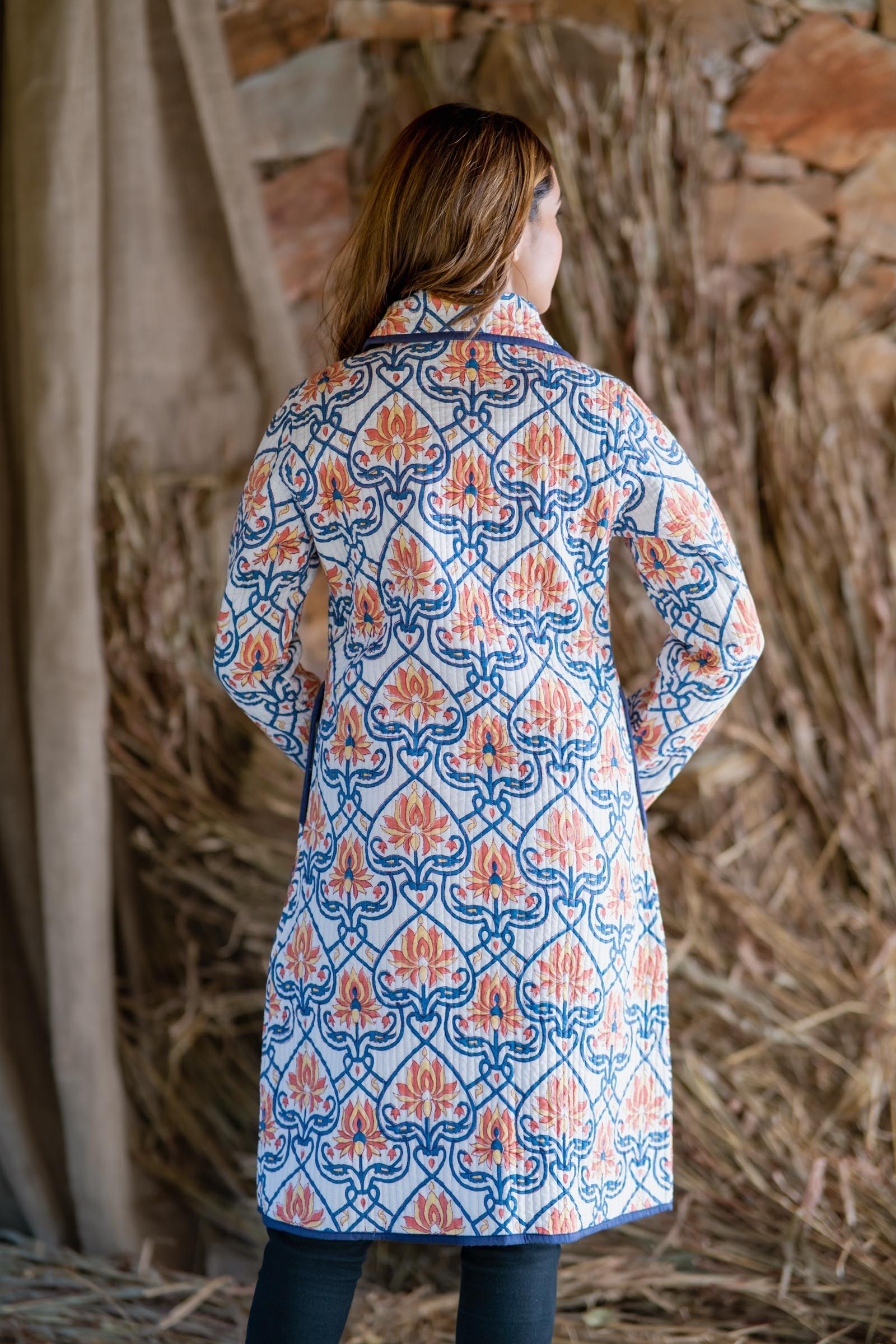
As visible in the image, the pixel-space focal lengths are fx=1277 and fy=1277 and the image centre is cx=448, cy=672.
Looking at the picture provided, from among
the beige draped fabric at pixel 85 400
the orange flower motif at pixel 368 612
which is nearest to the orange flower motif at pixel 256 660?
the orange flower motif at pixel 368 612

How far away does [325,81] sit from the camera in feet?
6.28

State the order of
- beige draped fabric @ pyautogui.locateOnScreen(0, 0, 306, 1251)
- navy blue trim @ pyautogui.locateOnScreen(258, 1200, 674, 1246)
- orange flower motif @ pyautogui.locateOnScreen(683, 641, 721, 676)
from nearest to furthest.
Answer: navy blue trim @ pyautogui.locateOnScreen(258, 1200, 674, 1246), orange flower motif @ pyautogui.locateOnScreen(683, 641, 721, 676), beige draped fabric @ pyautogui.locateOnScreen(0, 0, 306, 1251)

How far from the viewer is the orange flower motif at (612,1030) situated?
3.19 feet

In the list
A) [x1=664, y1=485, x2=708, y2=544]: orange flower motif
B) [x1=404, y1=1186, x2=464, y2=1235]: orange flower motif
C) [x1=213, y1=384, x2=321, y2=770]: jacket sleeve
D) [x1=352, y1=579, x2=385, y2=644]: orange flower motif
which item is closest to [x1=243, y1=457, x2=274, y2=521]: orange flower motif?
[x1=213, y1=384, x2=321, y2=770]: jacket sleeve

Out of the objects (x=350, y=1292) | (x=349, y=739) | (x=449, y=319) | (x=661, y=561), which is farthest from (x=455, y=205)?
(x=350, y=1292)

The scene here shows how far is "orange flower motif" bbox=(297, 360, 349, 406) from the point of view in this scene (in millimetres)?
1002

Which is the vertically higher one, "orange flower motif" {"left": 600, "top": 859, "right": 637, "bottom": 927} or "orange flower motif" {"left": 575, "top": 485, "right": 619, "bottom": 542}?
"orange flower motif" {"left": 575, "top": 485, "right": 619, "bottom": 542}

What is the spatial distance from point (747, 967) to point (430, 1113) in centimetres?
88

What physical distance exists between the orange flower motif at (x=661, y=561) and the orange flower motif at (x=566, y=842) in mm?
208

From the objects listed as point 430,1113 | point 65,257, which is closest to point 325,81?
point 65,257

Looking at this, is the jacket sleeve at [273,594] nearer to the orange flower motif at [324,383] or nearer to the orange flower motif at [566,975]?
the orange flower motif at [324,383]

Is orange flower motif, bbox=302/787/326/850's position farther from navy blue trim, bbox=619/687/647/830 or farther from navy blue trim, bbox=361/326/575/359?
navy blue trim, bbox=361/326/575/359

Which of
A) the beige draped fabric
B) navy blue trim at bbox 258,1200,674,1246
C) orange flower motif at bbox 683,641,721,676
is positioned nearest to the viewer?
navy blue trim at bbox 258,1200,674,1246

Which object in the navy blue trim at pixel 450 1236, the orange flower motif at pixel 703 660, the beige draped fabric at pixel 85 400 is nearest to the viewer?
the navy blue trim at pixel 450 1236
